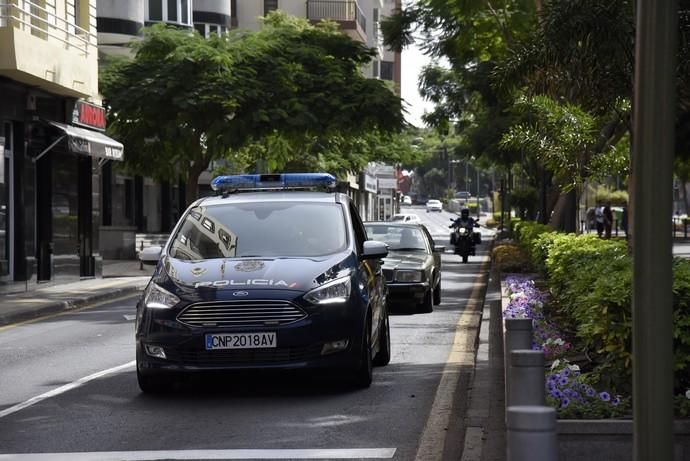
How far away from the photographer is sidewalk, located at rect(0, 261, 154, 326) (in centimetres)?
1986

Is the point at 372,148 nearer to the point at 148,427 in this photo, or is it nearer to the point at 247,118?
the point at 247,118

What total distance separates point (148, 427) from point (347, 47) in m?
24.5

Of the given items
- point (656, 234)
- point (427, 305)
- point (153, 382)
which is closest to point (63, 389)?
point (153, 382)

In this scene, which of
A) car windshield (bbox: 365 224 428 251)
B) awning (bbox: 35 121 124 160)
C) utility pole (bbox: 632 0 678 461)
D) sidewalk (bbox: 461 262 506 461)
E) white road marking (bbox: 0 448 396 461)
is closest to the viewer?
utility pole (bbox: 632 0 678 461)

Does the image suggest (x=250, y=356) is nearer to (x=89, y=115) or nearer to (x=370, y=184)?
(x=89, y=115)

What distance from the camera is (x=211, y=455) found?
25.5 ft

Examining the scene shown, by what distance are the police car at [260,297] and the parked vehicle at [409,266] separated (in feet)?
19.3

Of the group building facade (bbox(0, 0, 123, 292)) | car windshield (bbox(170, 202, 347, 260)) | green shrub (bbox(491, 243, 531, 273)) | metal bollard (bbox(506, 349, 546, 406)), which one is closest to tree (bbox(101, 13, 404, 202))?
building facade (bbox(0, 0, 123, 292))

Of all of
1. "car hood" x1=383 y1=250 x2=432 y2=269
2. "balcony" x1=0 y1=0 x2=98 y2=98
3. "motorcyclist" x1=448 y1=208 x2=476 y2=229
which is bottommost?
"car hood" x1=383 y1=250 x2=432 y2=269

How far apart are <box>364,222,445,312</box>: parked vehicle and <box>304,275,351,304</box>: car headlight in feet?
22.2

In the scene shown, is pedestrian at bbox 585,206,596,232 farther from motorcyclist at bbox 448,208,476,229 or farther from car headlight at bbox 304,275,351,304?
car headlight at bbox 304,275,351,304

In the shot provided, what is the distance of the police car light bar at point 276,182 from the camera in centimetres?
1267

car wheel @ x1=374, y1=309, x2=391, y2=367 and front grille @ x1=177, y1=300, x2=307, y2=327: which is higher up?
front grille @ x1=177, y1=300, x2=307, y2=327

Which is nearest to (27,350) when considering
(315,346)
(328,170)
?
(315,346)
